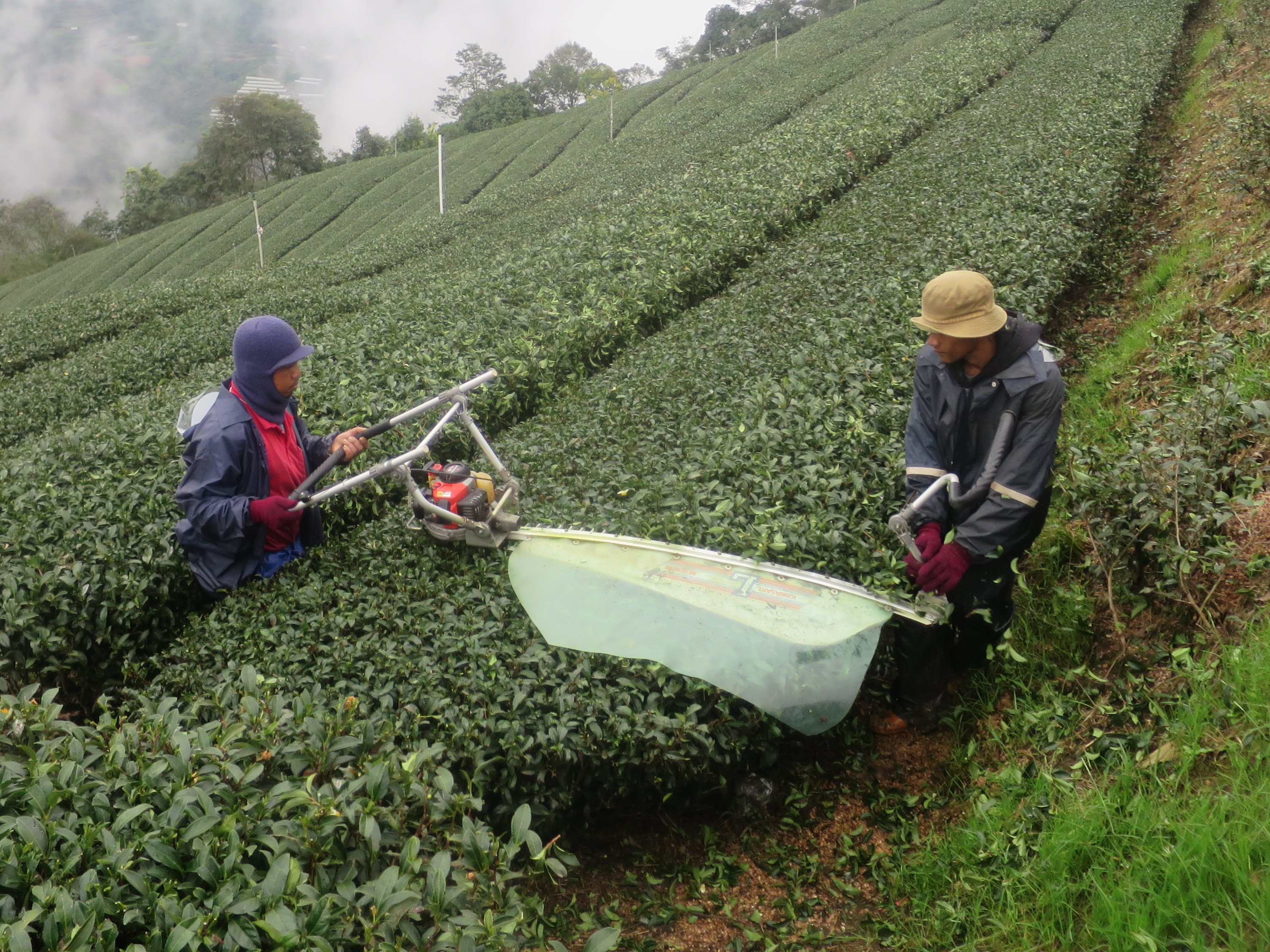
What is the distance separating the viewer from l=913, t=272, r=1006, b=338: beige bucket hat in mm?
2738

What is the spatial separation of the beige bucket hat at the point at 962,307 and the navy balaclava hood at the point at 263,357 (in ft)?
8.84

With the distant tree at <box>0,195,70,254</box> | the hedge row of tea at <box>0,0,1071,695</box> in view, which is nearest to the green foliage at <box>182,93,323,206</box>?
the distant tree at <box>0,195,70,254</box>

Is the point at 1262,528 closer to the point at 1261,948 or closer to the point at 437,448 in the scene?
the point at 1261,948

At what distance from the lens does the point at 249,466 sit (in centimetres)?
363

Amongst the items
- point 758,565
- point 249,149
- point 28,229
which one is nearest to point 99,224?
point 28,229

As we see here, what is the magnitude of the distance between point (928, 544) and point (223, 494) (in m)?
3.09

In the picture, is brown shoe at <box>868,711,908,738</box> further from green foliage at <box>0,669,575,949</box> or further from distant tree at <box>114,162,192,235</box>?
distant tree at <box>114,162,192,235</box>

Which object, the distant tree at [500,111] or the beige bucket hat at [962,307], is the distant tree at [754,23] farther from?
the beige bucket hat at [962,307]

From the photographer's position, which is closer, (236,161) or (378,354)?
(378,354)

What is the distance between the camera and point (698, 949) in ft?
8.68

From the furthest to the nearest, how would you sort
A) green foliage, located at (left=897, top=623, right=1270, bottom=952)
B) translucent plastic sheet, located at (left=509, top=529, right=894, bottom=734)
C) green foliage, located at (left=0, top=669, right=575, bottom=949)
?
translucent plastic sheet, located at (left=509, top=529, right=894, bottom=734), green foliage, located at (left=897, top=623, right=1270, bottom=952), green foliage, located at (left=0, top=669, right=575, bottom=949)

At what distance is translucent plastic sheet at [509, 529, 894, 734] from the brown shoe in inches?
29.7

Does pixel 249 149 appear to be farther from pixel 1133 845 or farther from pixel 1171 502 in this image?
pixel 1133 845

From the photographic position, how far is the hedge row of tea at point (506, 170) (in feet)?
69.6
